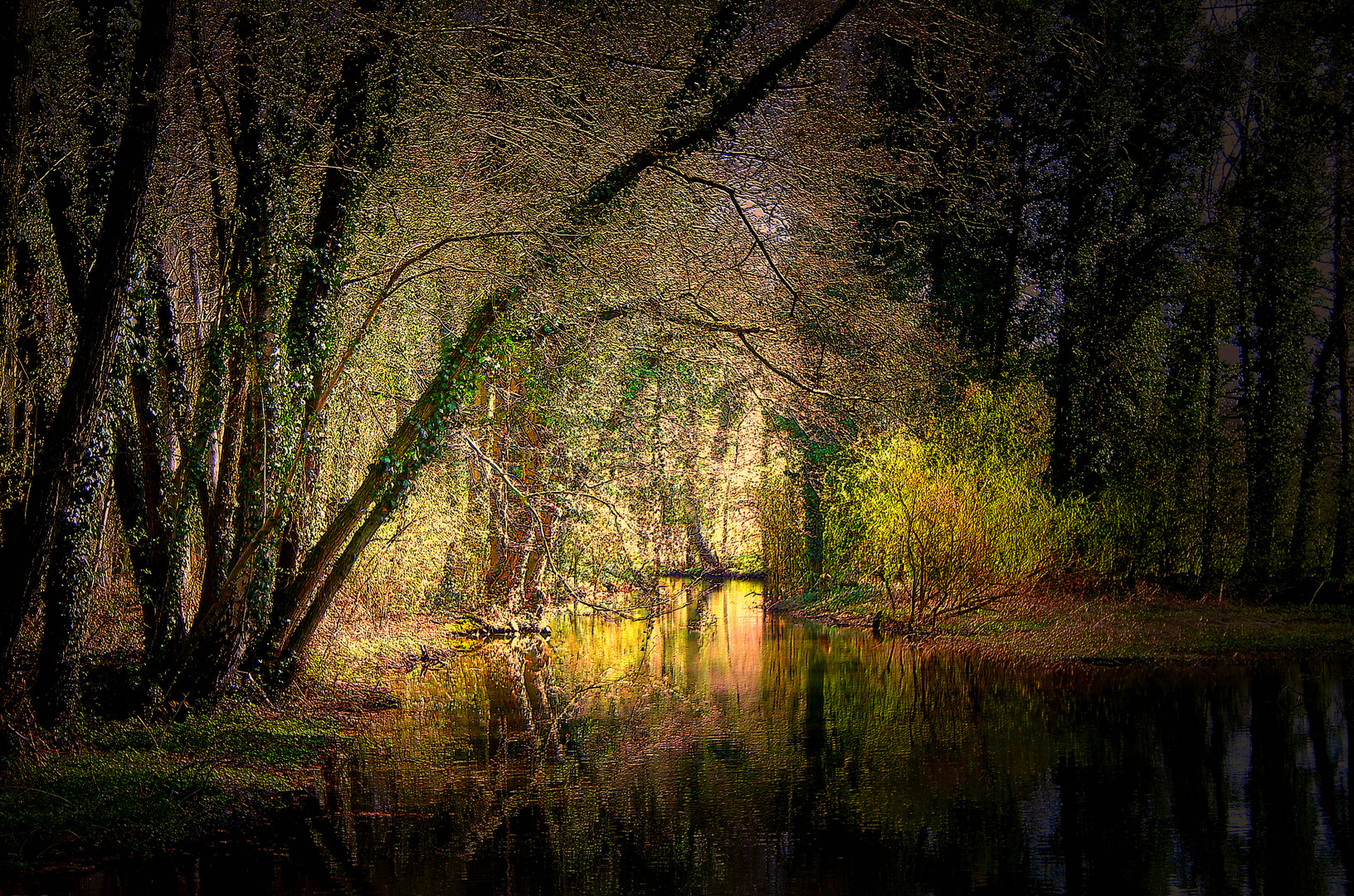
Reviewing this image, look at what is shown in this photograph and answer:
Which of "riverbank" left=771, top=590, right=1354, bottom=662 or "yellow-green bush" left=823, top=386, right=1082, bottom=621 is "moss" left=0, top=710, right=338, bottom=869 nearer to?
"yellow-green bush" left=823, top=386, right=1082, bottom=621

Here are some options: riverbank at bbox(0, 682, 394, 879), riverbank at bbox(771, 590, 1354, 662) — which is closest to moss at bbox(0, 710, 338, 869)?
riverbank at bbox(0, 682, 394, 879)

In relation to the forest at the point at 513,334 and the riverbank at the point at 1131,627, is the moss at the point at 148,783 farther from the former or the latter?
the riverbank at the point at 1131,627

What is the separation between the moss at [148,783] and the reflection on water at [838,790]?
1.41ft

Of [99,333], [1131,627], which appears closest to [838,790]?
[99,333]

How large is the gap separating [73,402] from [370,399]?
3.95 meters

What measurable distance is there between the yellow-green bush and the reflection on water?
263cm

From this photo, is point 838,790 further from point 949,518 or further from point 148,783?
point 949,518

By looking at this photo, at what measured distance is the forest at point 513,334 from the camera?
25.7 feet

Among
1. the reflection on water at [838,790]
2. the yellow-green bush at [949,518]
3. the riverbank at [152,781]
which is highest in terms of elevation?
the yellow-green bush at [949,518]

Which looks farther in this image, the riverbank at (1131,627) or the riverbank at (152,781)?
the riverbank at (1131,627)

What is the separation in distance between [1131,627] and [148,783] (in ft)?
40.3

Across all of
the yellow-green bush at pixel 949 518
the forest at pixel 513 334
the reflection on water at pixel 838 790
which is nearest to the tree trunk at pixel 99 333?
the forest at pixel 513 334

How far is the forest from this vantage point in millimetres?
7836

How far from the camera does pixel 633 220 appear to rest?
990 cm
